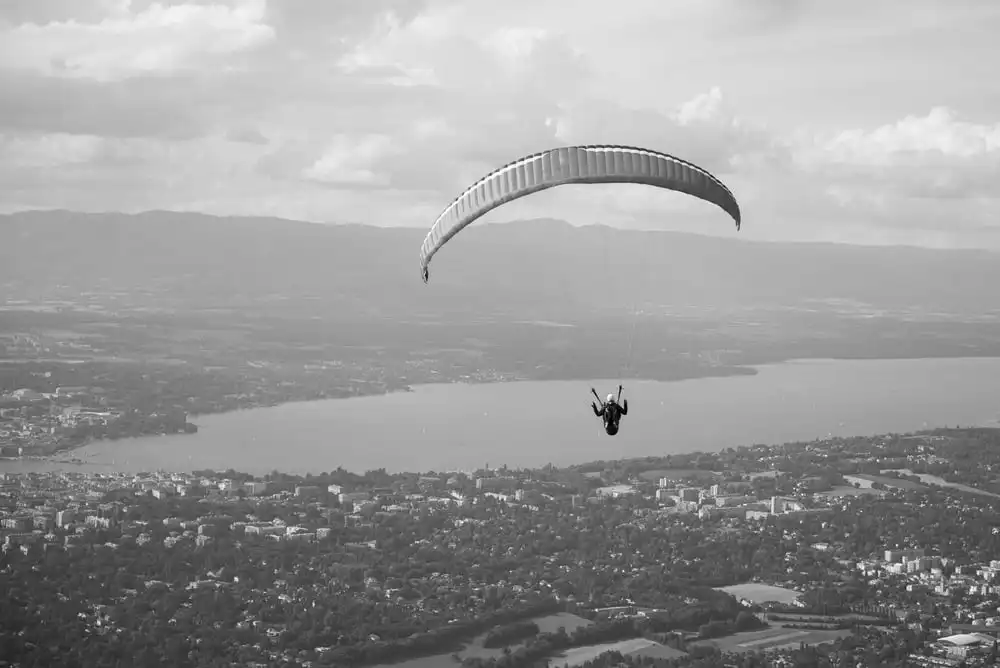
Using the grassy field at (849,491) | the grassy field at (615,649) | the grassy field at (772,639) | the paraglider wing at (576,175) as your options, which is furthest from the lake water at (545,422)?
the paraglider wing at (576,175)

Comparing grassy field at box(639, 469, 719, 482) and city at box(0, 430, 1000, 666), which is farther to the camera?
grassy field at box(639, 469, 719, 482)

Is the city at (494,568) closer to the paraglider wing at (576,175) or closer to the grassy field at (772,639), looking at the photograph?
the grassy field at (772,639)

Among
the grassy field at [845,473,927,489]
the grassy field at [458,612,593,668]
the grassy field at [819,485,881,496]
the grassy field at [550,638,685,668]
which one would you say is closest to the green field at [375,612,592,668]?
the grassy field at [458,612,593,668]

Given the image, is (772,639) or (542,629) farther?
(542,629)

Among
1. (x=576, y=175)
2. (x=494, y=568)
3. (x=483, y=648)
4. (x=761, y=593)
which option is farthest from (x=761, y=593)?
(x=576, y=175)

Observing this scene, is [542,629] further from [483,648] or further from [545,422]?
→ [545,422]

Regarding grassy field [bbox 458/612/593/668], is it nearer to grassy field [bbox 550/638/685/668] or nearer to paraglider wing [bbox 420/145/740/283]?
grassy field [bbox 550/638/685/668]
